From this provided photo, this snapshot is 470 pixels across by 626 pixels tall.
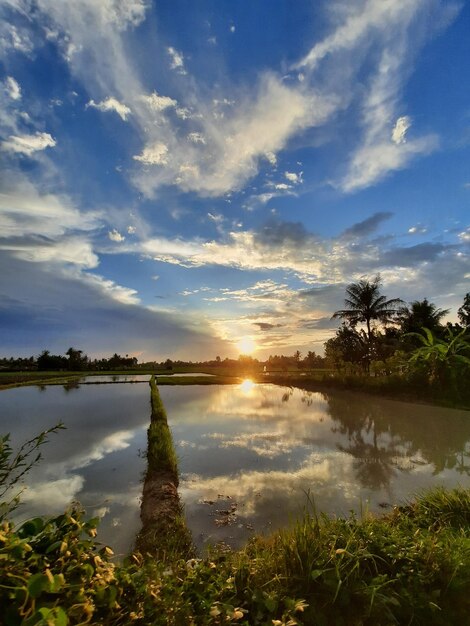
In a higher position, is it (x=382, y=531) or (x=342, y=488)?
(x=382, y=531)

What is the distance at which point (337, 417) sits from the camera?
1420cm

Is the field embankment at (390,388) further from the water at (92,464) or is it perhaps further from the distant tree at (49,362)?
the distant tree at (49,362)

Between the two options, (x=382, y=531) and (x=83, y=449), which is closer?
(x=382, y=531)

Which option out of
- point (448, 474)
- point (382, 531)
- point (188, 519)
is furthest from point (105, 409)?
point (382, 531)

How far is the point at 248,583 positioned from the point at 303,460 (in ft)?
23.0

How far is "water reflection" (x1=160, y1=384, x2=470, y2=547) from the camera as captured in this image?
18.8 ft

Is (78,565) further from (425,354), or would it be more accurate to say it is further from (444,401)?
(444,401)

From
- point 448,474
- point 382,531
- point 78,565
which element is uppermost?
point 78,565

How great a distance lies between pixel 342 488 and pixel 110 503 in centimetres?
433

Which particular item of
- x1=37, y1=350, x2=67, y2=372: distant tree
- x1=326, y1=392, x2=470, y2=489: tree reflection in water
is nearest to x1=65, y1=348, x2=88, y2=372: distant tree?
x1=37, y1=350, x2=67, y2=372: distant tree

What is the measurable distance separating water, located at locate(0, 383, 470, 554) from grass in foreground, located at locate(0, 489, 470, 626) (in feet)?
5.56

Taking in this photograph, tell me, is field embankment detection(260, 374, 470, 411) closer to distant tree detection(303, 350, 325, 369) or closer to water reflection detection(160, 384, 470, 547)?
water reflection detection(160, 384, 470, 547)

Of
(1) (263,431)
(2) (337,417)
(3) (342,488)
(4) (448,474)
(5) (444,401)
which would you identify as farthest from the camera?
(5) (444,401)

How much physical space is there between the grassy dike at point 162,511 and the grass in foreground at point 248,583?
0.89m
